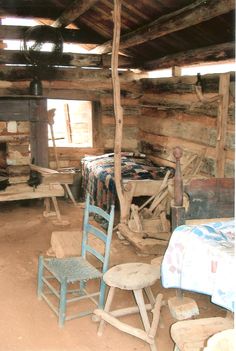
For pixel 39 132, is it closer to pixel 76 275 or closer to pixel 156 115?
pixel 156 115

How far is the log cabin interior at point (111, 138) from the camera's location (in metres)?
3.80

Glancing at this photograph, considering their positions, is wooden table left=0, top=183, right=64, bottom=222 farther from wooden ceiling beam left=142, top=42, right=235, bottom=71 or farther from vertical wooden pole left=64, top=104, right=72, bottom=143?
wooden ceiling beam left=142, top=42, right=235, bottom=71

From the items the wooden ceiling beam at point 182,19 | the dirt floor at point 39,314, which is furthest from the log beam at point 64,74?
the dirt floor at point 39,314

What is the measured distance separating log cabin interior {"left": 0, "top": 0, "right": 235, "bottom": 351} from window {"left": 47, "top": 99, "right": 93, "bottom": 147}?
21 mm

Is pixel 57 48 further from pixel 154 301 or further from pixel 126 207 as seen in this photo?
pixel 154 301

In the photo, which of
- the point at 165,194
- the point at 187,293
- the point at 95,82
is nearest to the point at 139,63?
the point at 95,82

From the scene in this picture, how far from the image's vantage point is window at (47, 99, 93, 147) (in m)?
8.88

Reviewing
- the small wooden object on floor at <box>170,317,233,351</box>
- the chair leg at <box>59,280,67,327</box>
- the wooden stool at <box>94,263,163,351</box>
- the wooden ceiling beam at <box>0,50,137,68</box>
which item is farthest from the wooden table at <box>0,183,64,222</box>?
the small wooden object on floor at <box>170,317,233,351</box>

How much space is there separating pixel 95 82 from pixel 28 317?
5.28 meters

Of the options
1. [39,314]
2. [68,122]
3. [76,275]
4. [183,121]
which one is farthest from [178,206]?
[68,122]

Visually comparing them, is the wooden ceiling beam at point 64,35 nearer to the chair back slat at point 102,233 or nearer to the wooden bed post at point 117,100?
the wooden bed post at point 117,100

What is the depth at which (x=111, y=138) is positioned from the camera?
27.8ft

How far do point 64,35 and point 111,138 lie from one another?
2.11 m

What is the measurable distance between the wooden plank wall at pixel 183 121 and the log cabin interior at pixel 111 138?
0.02 m
